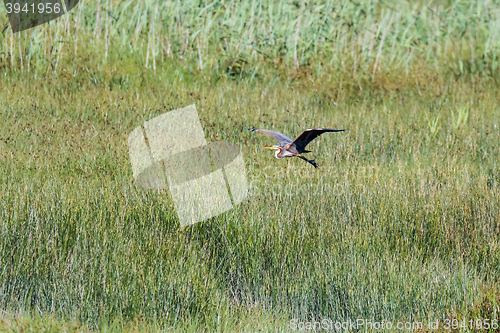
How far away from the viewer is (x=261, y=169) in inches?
201

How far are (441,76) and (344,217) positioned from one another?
5050 millimetres

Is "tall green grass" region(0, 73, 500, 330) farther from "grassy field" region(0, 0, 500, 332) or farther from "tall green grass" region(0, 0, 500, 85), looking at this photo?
"tall green grass" region(0, 0, 500, 85)

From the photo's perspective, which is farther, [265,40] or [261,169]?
[265,40]

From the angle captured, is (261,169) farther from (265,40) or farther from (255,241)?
(265,40)

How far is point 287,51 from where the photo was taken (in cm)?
841

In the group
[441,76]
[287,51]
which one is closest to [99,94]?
[287,51]

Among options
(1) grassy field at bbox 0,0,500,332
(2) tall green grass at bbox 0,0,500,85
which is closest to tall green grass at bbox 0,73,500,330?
(1) grassy field at bbox 0,0,500,332

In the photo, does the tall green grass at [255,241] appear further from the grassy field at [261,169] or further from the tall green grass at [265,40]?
the tall green grass at [265,40]

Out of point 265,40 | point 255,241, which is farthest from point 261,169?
point 265,40

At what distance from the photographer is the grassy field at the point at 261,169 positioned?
10.4 ft

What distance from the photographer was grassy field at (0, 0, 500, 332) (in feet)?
10.4

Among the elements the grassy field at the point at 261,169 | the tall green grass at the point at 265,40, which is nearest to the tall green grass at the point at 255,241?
the grassy field at the point at 261,169

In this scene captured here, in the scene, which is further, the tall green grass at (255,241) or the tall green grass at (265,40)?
the tall green grass at (265,40)

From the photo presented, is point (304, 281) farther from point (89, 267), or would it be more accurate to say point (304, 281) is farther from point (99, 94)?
point (99, 94)
